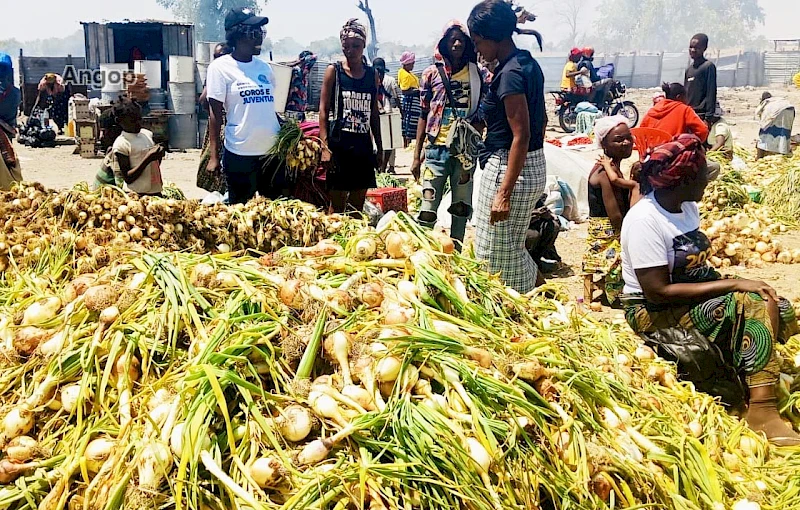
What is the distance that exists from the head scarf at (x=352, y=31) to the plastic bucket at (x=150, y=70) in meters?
11.0

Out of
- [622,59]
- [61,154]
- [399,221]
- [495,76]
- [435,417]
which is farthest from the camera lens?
[622,59]

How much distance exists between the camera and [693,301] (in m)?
3.44

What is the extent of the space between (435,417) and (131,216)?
110 inches

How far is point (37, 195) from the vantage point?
166 inches

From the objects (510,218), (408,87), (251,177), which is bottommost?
(510,218)

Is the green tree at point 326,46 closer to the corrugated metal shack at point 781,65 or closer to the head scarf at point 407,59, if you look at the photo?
the corrugated metal shack at point 781,65

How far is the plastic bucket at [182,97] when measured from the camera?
45.4ft

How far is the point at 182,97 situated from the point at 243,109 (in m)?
9.61

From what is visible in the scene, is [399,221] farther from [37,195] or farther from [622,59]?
[622,59]

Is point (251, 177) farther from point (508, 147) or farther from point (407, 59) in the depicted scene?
point (407, 59)

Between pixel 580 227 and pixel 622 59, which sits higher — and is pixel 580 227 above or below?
below

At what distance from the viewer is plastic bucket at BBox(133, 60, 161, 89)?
50.2ft

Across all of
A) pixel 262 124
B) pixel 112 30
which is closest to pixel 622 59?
pixel 112 30

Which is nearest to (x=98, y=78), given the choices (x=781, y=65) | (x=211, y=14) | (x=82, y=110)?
(x=82, y=110)
